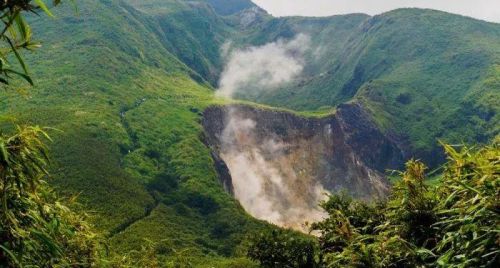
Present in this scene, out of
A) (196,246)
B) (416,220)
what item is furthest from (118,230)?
(416,220)

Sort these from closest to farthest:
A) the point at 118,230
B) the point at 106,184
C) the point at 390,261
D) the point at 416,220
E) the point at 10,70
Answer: the point at 10,70, the point at 390,261, the point at 416,220, the point at 118,230, the point at 106,184

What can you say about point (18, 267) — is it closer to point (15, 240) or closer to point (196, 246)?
point (15, 240)

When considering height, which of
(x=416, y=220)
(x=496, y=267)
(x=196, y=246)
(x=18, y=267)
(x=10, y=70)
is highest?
(x=196, y=246)

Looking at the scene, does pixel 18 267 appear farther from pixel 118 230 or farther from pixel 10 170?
pixel 118 230

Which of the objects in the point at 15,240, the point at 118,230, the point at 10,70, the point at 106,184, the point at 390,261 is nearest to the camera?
the point at 10,70

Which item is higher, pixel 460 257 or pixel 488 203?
pixel 488 203

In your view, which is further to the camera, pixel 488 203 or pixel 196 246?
pixel 196 246

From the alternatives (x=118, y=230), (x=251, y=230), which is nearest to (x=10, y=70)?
(x=118, y=230)
